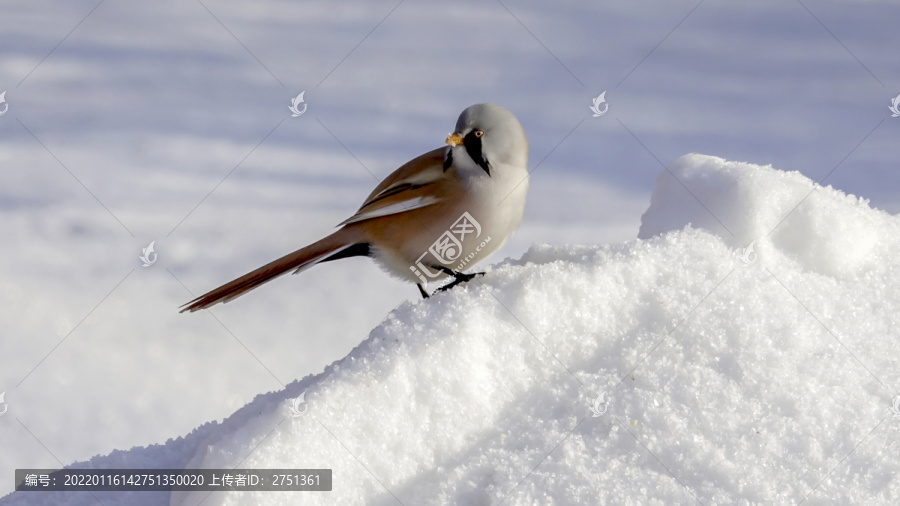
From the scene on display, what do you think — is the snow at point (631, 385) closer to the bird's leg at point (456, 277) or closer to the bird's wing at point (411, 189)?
the bird's leg at point (456, 277)

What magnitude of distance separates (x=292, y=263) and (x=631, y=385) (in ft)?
4.44

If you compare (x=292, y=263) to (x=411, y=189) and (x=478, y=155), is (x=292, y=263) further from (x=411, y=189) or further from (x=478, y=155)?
(x=478, y=155)

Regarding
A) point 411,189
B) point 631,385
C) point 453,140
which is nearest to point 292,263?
point 411,189

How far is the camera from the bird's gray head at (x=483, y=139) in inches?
114

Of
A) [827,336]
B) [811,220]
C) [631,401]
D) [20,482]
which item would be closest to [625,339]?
[631,401]

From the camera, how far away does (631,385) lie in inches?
95.3

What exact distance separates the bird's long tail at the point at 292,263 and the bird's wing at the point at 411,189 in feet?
0.37

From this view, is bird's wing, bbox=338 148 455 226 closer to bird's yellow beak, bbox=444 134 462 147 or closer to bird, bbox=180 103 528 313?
bird, bbox=180 103 528 313

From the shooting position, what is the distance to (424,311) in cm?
256

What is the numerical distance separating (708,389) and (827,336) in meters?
0.56

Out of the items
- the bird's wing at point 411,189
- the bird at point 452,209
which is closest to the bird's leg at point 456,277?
the bird at point 452,209

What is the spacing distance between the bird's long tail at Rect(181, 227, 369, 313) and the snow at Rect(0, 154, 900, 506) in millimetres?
434

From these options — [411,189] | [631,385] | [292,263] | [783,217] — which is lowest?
[631,385]

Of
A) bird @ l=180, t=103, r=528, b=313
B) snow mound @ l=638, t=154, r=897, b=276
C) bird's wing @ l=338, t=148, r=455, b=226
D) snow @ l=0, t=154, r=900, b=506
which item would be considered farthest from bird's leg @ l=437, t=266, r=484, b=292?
snow mound @ l=638, t=154, r=897, b=276
